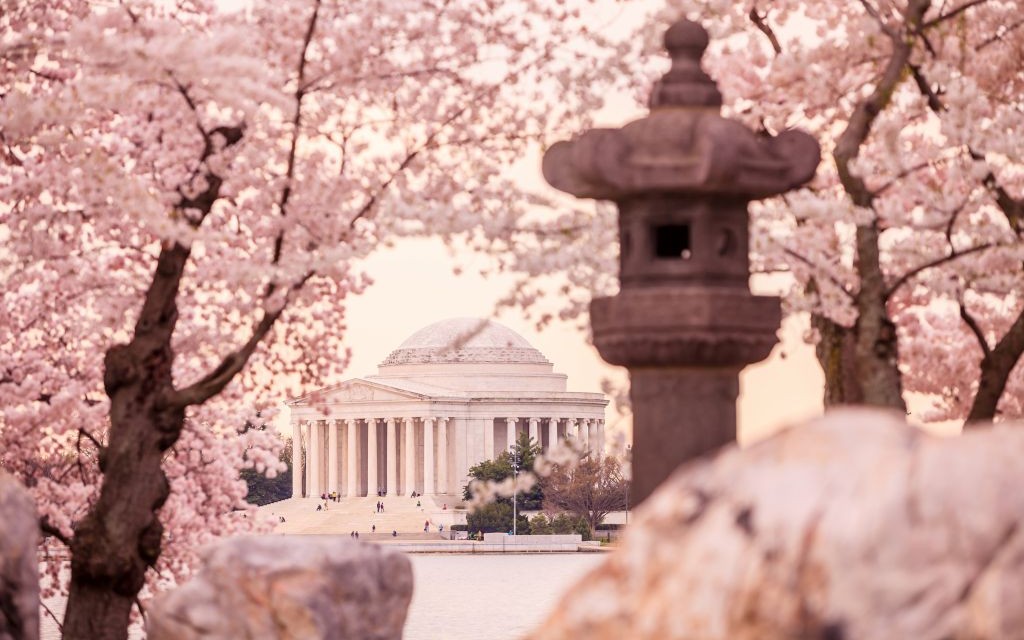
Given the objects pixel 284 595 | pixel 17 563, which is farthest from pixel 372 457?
pixel 17 563

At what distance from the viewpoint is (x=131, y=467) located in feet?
56.6

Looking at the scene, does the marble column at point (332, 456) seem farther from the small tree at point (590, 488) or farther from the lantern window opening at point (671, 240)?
the lantern window opening at point (671, 240)

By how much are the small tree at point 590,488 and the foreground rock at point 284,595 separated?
105 m

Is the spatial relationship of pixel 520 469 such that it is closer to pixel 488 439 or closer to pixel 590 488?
pixel 590 488

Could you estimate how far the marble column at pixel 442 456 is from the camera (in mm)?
168375

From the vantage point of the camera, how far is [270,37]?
17656 millimetres

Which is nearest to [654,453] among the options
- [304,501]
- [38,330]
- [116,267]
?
[116,267]

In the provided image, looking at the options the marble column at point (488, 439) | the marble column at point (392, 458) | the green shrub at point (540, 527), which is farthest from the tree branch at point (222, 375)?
the marble column at point (392, 458)

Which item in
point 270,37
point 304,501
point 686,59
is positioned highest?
point 270,37

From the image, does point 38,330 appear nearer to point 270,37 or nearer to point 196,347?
point 196,347

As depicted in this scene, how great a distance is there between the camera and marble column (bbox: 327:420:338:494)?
176m

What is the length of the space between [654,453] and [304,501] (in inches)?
6273

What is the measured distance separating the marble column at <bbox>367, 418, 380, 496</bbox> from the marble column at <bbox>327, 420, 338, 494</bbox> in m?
4.34

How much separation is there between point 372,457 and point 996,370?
506 ft
